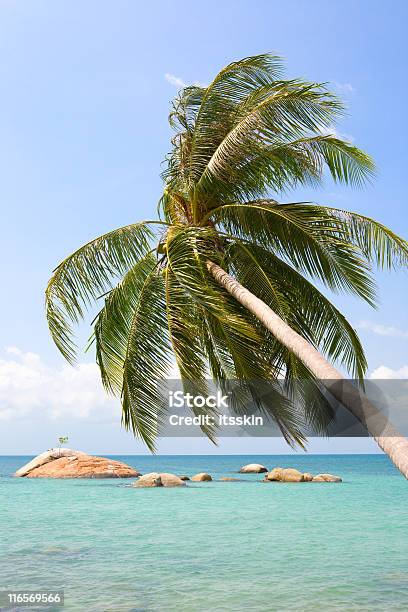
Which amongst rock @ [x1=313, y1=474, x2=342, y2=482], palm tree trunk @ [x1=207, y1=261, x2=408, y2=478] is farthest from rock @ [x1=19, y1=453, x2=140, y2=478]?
palm tree trunk @ [x1=207, y1=261, x2=408, y2=478]

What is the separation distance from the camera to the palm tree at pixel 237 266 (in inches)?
415

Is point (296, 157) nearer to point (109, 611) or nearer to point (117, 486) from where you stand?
point (109, 611)

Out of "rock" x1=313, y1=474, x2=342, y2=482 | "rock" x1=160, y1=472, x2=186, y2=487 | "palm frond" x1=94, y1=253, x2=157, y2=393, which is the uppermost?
"palm frond" x1=94, y1=253, x2=157, y2=393

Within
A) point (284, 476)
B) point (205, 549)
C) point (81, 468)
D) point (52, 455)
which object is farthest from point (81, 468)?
point (205, 549)

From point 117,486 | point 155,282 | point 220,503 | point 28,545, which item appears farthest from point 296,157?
point 117,486

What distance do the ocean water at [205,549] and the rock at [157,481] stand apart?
87 centimetres

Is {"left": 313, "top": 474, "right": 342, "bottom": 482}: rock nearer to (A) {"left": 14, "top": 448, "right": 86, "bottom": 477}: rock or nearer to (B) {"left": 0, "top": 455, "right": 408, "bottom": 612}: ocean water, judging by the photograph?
(B) {"left": 0, "top": 455, "right": 408, "bottom": 612}: ocean water

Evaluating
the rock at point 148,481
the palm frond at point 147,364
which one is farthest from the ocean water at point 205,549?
the palm frond at point 147,364

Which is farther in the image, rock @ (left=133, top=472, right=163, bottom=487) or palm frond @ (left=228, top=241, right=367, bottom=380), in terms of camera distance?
rock @ (left=133, top=472, right=163, bottom=487)

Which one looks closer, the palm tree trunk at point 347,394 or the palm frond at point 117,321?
the palm tree trunk at point 347,394

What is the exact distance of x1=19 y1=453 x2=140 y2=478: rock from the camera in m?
43.5

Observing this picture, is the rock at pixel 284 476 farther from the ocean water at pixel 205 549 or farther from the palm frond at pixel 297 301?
the palm frond at pixel 297 301

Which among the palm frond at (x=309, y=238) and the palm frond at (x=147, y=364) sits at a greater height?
the palm frond at (x=309, y=238)

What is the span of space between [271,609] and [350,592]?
2386mm
